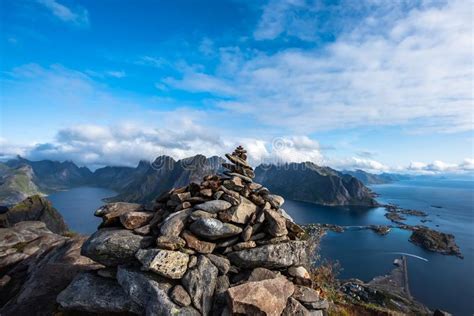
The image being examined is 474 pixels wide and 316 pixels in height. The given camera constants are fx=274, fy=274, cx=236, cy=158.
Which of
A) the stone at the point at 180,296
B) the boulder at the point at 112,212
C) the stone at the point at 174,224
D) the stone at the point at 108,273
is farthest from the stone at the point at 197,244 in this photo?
the boulder at the point at 112,212

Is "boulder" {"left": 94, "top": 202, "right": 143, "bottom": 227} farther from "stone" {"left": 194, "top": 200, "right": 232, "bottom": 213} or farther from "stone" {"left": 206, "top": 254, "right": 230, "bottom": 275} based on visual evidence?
"stone" {"left": 206, "top": 254, "right": 230, "bottom": 275}

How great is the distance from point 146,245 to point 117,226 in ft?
10.8

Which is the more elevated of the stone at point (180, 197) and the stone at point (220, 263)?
the stone at point (180, 197)

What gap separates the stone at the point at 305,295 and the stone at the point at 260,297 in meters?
0.52

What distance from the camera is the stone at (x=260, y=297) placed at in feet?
41.9

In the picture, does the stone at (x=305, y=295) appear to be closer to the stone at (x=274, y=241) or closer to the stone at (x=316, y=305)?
the stone at (x=316, y=305)

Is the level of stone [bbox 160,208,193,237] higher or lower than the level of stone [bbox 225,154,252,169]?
lower

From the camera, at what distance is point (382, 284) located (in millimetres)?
122875

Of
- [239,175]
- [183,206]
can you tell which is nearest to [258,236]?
[183,206]

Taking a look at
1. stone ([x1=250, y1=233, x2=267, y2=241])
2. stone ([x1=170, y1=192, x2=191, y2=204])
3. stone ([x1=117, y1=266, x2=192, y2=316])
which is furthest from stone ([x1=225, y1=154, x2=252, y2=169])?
stone ([x1=117, y1=266, x2=192, y2=316])

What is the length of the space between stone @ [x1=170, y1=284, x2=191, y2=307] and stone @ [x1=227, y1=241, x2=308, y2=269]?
9.78 feet

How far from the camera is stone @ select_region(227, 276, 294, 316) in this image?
41.9ft

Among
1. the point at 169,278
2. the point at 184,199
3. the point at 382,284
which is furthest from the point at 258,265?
the point at 382,284

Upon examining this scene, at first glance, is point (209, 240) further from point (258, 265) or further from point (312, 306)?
point (312, 306)
